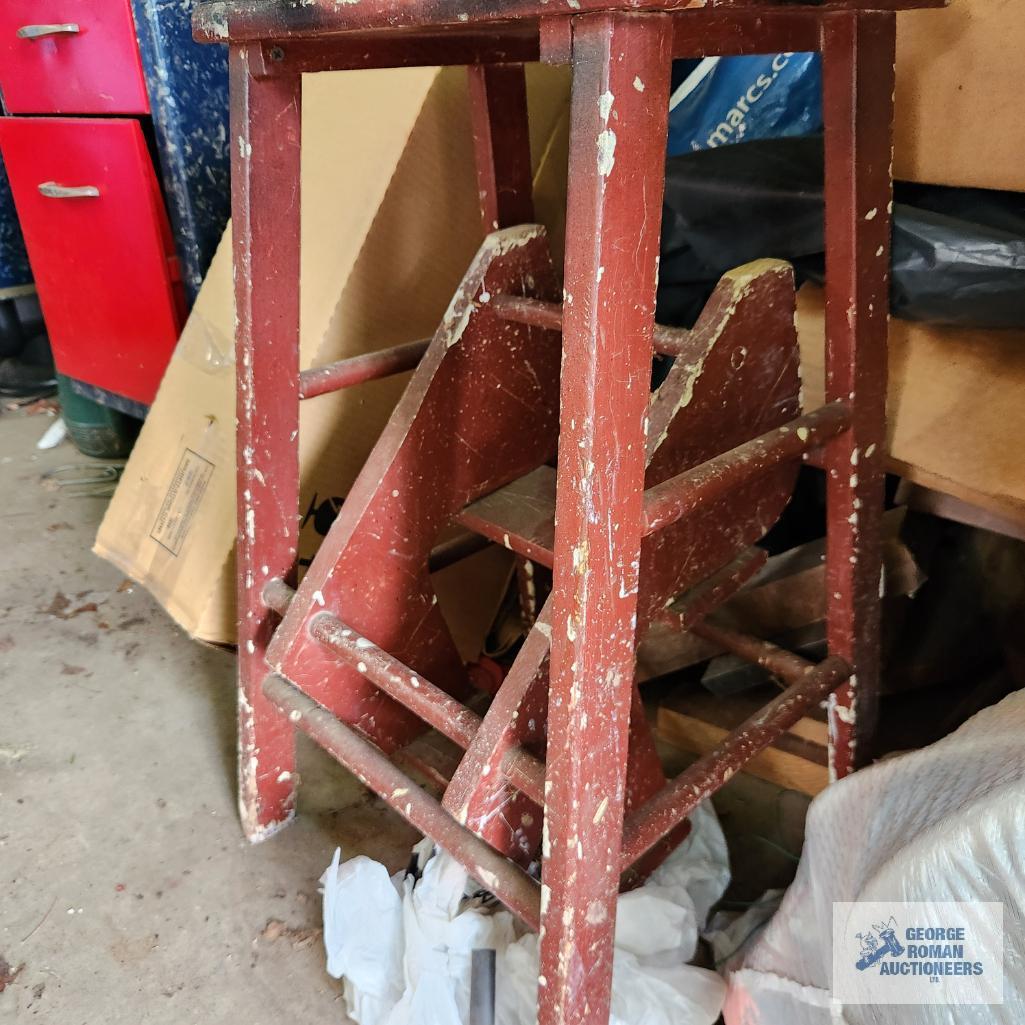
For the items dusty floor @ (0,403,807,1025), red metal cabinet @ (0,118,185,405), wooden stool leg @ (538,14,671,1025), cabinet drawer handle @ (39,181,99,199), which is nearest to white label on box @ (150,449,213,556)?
dusty floor @ (0,403,807,1025)

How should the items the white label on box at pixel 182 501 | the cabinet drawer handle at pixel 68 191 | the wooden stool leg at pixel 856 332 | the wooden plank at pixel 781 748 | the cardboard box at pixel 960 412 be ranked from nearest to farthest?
the wooden stool leg at pixel 856 332 < the cardboard box at pixel 960 412 < the wooden plank at pixel 781 748 < the white label on box at pixel 182 501 < the cabinet drawer handle at pixel 68 191

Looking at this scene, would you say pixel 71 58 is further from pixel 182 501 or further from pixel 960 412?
pixel 960 412

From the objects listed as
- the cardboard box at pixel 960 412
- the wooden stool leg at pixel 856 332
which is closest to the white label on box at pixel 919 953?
the wooden stool leg at pixel 856 332

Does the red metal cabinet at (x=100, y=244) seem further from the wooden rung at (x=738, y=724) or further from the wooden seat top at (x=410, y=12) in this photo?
the wooden rung at (x=738, y=724)

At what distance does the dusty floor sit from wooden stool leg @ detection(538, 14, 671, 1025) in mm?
392

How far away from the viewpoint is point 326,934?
3.19ft

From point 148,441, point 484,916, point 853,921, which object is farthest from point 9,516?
point 853,921

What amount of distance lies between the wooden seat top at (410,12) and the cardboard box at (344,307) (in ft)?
1.25

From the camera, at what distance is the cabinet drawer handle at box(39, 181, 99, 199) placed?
1671 mm

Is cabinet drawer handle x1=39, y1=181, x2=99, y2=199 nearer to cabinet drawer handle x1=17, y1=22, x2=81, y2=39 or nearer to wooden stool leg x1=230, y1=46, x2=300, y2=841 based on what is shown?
cabinet drawer handle x1=17, y1=22, x2=81, y2=39

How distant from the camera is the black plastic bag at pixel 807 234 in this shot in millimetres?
848

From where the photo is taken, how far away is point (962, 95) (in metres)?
0.88

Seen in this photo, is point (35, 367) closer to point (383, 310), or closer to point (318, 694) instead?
point (383, 310)

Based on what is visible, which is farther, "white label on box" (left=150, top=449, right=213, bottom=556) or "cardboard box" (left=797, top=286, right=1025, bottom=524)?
"white label on box" (left=150, top=449, right=213, bottom=556)
